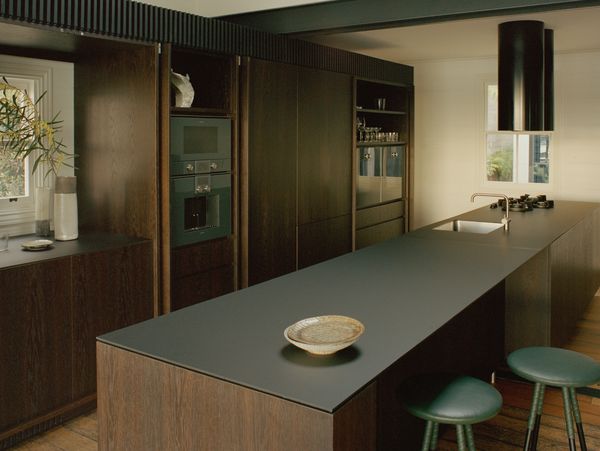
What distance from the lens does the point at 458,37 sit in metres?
6.23

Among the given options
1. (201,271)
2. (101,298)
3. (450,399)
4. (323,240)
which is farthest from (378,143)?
(450,399)

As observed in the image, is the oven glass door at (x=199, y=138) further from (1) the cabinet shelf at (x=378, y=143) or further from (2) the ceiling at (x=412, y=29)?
(1) the cabinet shelf at (x=378, y=143)

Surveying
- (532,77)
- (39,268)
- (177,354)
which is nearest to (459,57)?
(532,77)

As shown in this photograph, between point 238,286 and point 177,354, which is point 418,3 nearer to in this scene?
point 238,286

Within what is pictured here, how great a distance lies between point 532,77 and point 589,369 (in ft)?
10.9

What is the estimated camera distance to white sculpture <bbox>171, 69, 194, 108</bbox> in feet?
13.9

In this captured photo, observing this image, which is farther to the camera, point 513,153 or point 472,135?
point 472,135

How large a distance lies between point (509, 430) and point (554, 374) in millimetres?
1016

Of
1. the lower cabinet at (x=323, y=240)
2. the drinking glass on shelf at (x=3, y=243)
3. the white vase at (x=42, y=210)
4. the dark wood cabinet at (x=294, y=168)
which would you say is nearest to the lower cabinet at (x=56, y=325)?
the drinking glass on shelf at (x=3, y=243)

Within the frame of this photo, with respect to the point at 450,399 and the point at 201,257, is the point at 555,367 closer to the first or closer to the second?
the point at 450,399

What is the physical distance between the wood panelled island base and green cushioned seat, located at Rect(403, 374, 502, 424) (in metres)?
0.34

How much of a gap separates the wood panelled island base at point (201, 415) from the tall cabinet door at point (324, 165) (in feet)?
10.9

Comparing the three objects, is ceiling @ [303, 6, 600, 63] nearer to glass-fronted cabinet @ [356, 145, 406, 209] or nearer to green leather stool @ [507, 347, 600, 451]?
glass-fronted cabinet @ [356, 145, 406, 209]

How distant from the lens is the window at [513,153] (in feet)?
24.2
